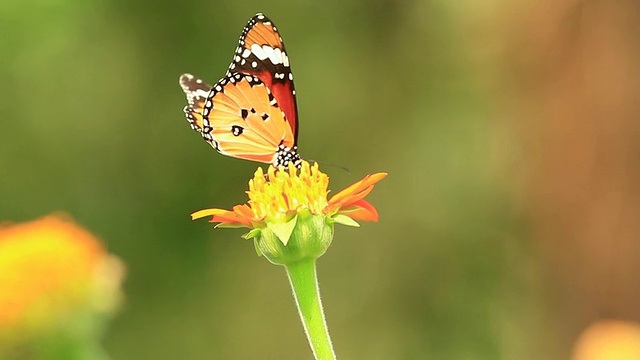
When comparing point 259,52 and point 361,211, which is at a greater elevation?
point 259,52

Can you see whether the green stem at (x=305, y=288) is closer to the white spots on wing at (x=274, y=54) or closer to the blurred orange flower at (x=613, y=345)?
the white spots on wing at (x=274, y=54)

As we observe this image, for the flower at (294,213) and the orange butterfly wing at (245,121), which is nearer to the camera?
the flower at (294,213)

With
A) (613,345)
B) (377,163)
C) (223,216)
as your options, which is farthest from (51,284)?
(377,163)

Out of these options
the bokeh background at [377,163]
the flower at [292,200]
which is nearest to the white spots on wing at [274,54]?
the flower at [292,200]

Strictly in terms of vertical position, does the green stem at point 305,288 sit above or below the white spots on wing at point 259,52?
below

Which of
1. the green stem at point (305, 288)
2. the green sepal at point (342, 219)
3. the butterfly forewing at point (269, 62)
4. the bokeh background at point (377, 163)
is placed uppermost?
the bokeh background at point (377, 163)

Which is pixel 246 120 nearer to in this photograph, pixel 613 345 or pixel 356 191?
pixel 356 191

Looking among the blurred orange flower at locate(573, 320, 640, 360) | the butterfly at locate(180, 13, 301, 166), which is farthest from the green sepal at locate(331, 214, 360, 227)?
the blurred orange flower at locate(573, 320, 640, 360)
